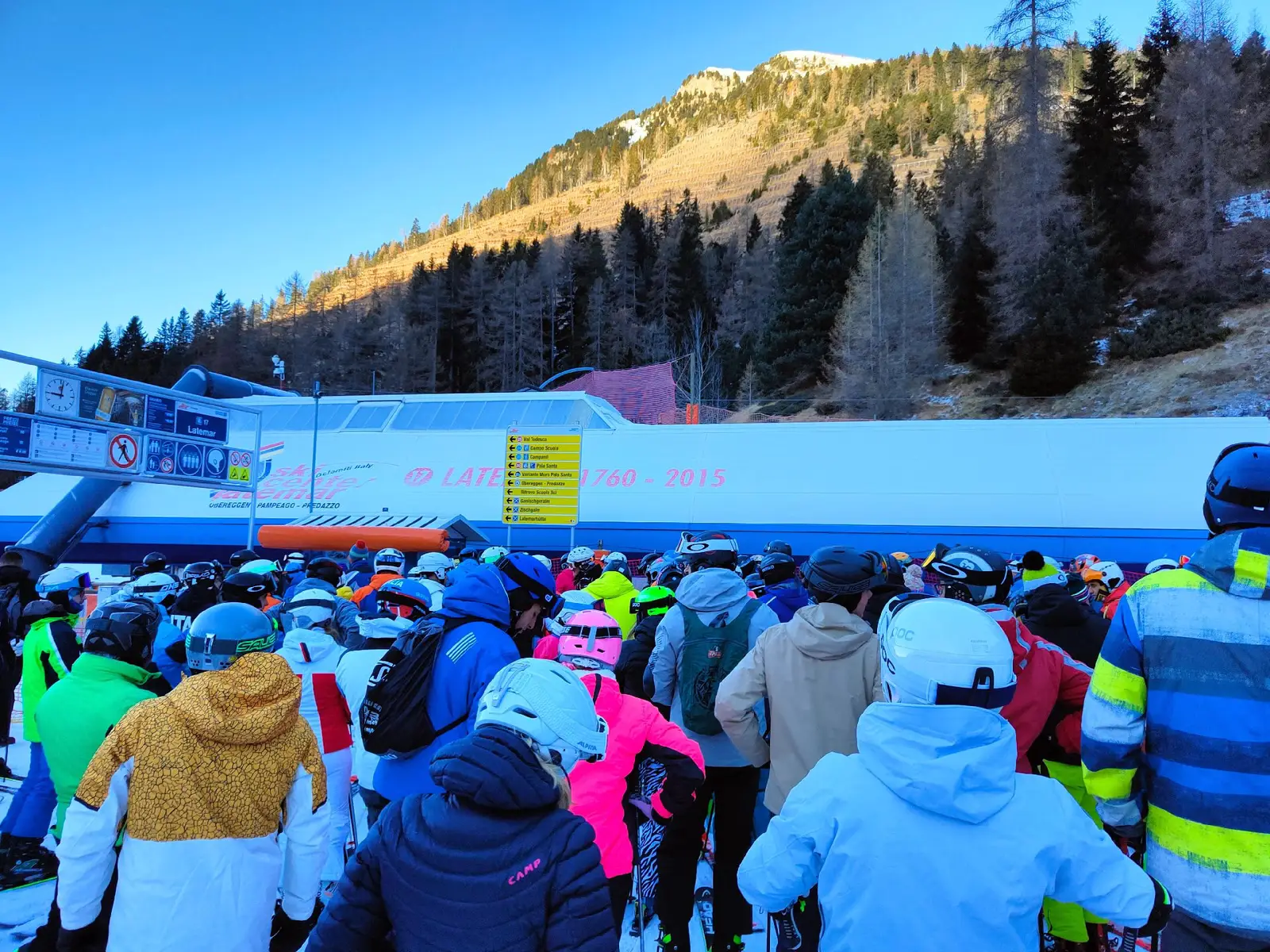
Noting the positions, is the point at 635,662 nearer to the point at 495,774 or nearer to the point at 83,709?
the point at 83,709

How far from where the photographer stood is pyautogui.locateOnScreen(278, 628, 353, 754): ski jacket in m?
3.79

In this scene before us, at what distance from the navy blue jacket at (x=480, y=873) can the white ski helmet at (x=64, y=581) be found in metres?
3.97

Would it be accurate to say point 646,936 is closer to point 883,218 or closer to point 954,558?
point 954,558

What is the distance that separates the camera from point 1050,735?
2.93m

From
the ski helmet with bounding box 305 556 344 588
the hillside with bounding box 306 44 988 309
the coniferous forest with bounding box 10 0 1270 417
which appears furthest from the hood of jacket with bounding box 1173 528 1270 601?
the hillside with bounding box 306 44 988 309

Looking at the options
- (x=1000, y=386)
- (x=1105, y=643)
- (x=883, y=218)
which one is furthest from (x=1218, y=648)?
(x=883, y=218)

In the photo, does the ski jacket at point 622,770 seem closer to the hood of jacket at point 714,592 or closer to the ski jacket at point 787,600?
the hood of jacket at point 714,592

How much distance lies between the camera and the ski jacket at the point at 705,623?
11.6 ft

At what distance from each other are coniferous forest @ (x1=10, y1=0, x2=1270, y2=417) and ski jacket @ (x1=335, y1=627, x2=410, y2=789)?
2281cm

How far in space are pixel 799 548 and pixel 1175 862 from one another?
13.1 m

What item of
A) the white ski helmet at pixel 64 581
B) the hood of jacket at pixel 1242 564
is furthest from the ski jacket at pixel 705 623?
the white ski helmet at pixel 64 581

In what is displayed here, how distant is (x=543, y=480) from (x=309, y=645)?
326 inches

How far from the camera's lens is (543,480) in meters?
12.1

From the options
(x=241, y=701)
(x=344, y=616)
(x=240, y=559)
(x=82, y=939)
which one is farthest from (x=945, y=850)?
(x=240, y=559)
